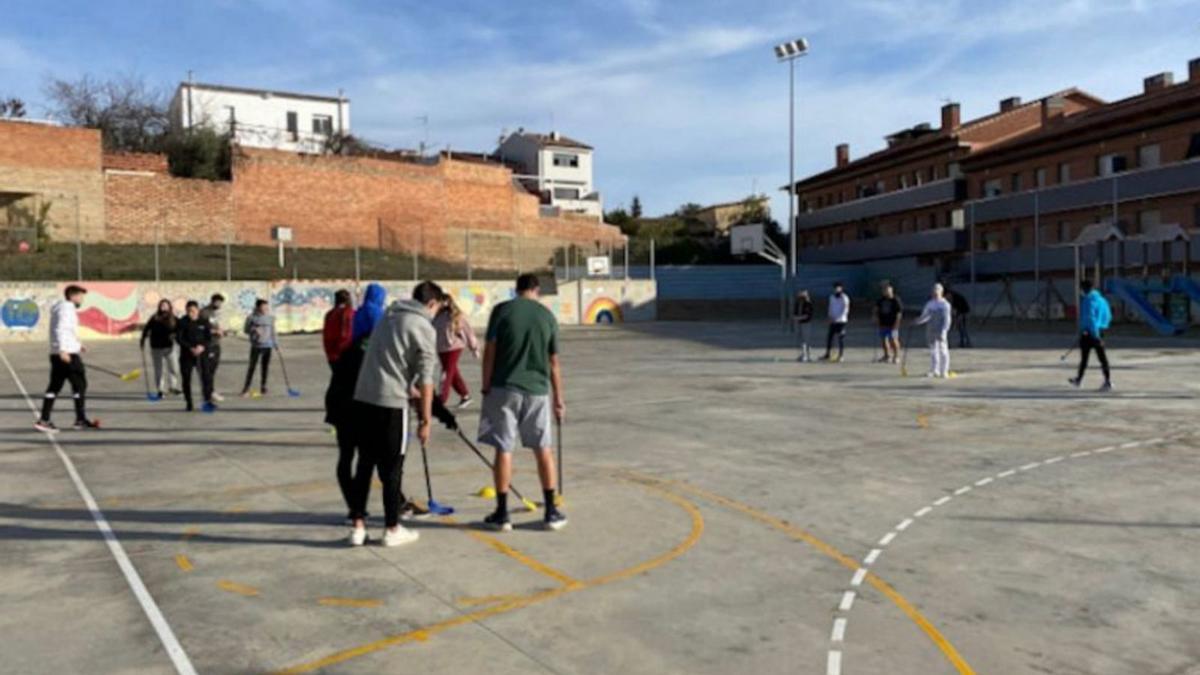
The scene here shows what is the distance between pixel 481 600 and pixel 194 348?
1022 centimetres

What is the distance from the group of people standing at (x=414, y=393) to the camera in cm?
645

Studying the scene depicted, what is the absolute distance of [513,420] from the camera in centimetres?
684

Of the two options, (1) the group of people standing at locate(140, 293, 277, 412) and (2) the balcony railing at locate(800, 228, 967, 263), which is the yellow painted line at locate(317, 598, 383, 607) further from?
(2) the balcony railing at locate(800, 228, 967, 263)

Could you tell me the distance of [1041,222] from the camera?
48.7m

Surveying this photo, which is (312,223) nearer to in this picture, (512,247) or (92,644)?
(512,247)

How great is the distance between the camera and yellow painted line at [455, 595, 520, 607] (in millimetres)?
5223

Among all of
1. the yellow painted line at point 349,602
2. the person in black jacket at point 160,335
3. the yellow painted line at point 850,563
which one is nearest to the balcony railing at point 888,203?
the person in black jacket at point 160,335

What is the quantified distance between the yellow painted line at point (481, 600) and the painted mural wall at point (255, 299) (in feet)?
64.2

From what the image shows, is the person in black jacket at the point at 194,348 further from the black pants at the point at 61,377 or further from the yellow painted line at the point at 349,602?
the yellow painted line at the point at 349,602

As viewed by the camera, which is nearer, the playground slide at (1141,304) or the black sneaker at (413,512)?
the black sneaker at (413,512)

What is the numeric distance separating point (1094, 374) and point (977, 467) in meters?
10.4

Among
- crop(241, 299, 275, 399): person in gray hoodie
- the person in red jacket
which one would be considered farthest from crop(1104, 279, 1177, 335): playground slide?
the person in red jacket

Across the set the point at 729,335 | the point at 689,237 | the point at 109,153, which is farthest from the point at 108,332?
the point at 689,237

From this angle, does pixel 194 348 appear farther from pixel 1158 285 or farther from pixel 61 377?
pixel 1158 285
